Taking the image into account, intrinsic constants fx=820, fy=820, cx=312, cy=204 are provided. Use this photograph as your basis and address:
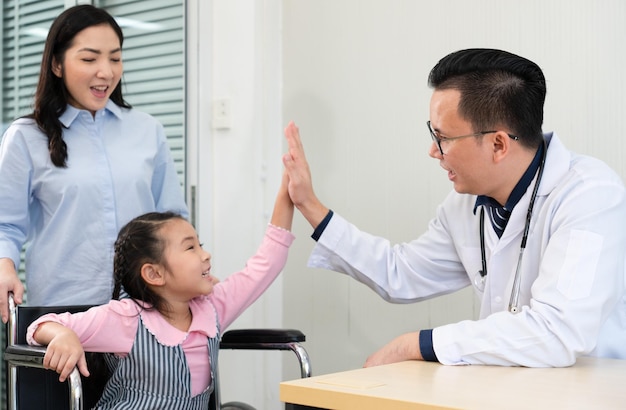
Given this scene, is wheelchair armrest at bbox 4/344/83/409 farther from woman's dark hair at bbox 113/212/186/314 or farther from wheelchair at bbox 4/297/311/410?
woman's dark hair at bbox 113/212/186/314

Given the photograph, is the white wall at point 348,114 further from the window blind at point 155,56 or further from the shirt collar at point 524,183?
the shirt collar at point 524,183

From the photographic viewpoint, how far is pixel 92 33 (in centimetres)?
210

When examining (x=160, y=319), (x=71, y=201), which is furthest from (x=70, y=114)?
(x=160, y=319)

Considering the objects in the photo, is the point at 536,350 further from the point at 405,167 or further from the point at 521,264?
the point at 405,167

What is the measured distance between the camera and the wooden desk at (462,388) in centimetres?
111

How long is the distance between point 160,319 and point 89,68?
2.23ft

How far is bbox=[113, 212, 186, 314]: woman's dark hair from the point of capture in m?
1.89

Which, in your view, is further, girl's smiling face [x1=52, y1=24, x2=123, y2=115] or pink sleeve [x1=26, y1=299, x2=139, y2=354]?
girl's smiling face [x1=52, y1=24, x2=123, y2=115]

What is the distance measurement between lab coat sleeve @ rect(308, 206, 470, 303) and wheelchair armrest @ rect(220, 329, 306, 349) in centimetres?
17

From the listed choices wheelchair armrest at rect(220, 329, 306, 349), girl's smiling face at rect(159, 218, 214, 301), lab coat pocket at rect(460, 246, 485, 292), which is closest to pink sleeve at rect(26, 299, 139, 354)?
girl's smiling face at rect(159, 218, 214, 301)

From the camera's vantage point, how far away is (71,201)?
2053 mm

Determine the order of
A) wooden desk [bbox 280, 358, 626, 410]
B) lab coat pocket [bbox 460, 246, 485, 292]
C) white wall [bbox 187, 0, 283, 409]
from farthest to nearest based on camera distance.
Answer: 1. white wall [bbox 187, 0, 283, 409]
2. lab coat pocket [bbox 460, 246, 485, 292]
3. wooden desk [bbox 280, 358, 626, 410]

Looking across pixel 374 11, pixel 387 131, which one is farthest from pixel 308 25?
pixel 387 131

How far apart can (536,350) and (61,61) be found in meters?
1.37
